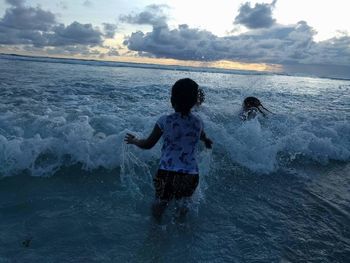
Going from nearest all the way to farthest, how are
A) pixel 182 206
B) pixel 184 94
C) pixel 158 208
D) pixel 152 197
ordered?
pixel 184 94
pixel 158 208
pixel 182 206
pixel 152 197

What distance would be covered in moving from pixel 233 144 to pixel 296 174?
5.21ft

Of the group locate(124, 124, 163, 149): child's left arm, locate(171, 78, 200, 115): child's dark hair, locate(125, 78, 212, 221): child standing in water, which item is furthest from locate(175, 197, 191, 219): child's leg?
locate(171, 78, 200, 115): child's dark hair

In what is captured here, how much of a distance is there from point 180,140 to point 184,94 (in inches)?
20.7

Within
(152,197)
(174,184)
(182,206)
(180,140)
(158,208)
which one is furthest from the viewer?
(152,197)

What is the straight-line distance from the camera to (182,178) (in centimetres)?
390

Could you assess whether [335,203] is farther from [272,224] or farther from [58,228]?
[58,228]

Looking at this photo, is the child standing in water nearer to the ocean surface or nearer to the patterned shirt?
the patterned shirt

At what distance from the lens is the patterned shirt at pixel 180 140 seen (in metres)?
3.69

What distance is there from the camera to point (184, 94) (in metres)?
3.53

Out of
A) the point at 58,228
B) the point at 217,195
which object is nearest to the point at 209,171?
the point at 217,195

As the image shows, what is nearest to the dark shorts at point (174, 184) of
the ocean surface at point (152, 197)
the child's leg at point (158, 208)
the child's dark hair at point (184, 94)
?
the child's leg at point (158, 208)

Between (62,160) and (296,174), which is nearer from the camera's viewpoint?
(62,160)

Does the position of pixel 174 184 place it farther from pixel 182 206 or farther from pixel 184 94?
pixel 184 94

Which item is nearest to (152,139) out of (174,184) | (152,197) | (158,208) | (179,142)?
(179,142)
